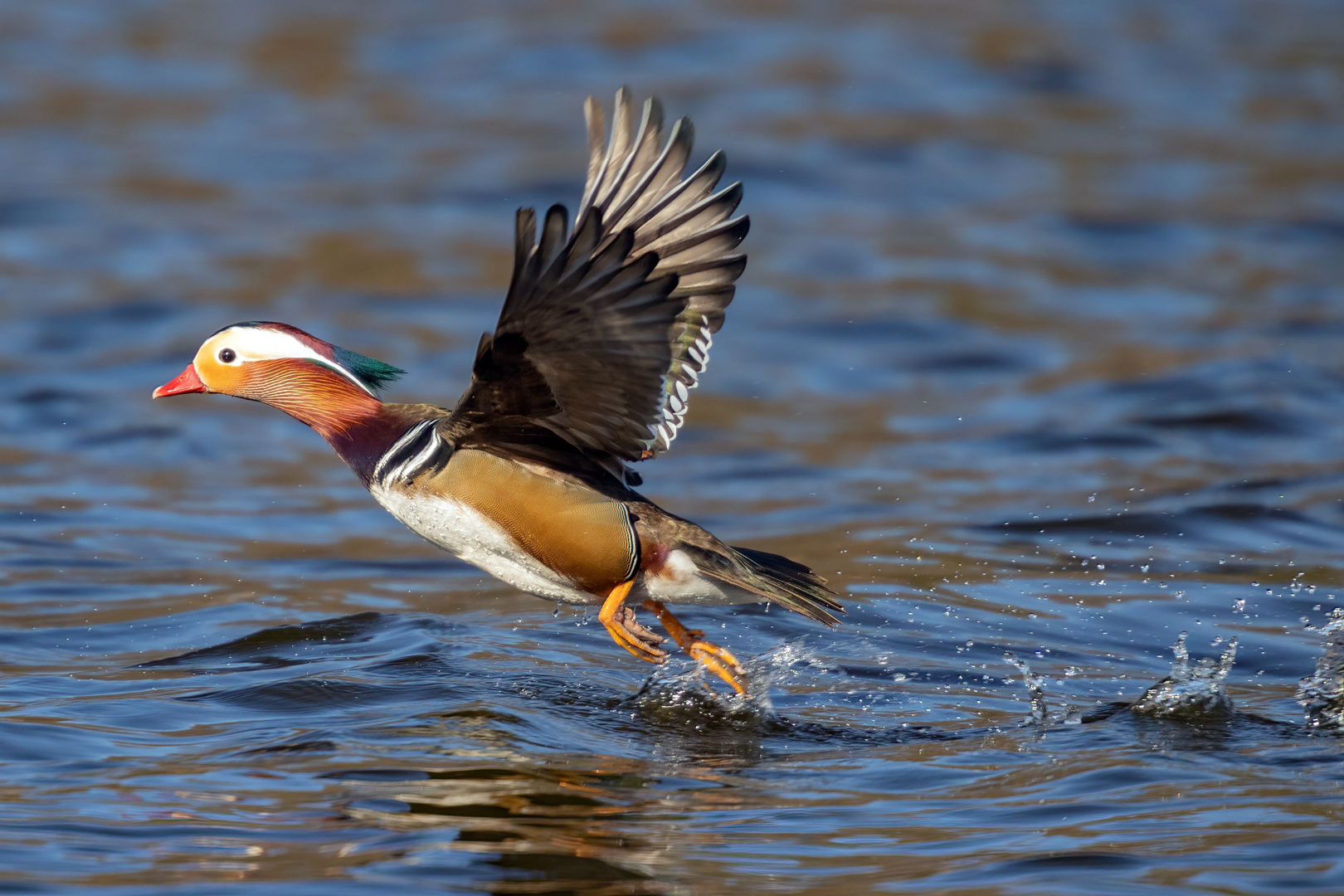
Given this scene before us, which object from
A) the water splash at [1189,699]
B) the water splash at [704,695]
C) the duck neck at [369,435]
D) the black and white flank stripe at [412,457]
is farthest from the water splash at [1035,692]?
the duck neck at [369,435]

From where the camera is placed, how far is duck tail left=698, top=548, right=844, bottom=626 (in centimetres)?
538

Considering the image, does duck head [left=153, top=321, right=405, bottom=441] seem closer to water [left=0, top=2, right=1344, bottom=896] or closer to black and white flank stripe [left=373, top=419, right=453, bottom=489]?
black and white flank stripe [left=373, top=419, right=453, bottom=489]

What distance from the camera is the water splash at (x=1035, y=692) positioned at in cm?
554

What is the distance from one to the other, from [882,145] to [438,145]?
3.92 m

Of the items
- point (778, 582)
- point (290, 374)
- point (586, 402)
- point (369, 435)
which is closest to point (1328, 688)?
point (778, 582)

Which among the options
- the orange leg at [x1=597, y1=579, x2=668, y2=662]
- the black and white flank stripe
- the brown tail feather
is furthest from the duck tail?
the black and white flank stripe

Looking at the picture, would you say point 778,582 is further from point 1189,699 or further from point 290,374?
point 290,374

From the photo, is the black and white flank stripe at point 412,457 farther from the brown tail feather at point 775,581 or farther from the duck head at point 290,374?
the brown tail feather at point 775,581

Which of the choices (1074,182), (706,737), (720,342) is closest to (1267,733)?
(706,737)

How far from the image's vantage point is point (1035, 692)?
225 inches

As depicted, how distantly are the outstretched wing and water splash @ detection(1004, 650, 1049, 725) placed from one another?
147 centimetres

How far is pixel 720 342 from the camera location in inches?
469

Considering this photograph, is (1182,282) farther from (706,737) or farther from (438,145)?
(706,737)

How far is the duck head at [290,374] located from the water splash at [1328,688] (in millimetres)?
3175
